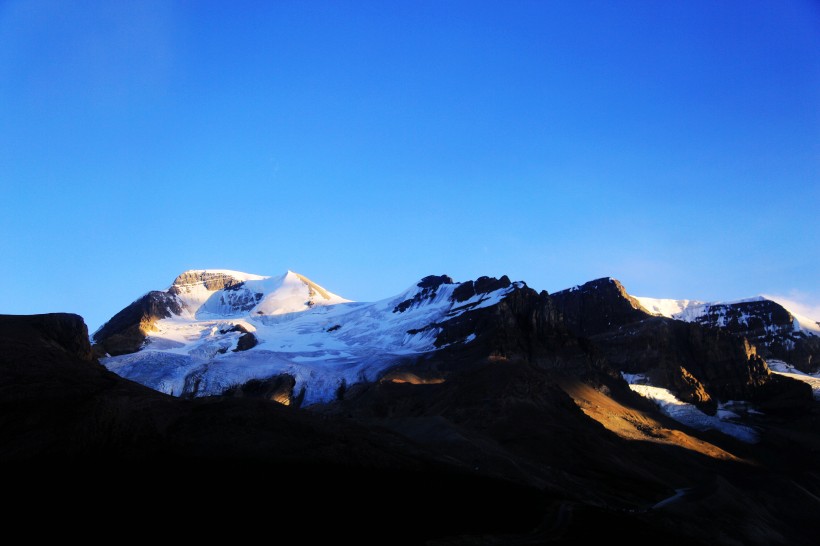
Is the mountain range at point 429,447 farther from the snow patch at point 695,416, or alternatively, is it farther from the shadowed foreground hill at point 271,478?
the snow patch at point 695,416

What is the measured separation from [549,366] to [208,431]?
124356mm

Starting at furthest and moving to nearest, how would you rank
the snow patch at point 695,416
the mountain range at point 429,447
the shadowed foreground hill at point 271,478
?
1. the snow patch at point 695,416
2. the mountain range at point 429,447
3. the shadowed foreground hill at point 271,478

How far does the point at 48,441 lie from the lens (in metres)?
44.9

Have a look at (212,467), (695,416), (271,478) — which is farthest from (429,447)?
(695,416)

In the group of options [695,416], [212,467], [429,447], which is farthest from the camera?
[695,416]

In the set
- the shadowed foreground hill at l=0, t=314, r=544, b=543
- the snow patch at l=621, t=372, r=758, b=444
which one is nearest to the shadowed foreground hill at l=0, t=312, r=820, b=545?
the shadowed foreground hill at l=0, t=314, r=544, b=543

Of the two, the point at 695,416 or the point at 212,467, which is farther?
the point at 695,416

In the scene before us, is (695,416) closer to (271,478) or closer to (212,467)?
(271,478)

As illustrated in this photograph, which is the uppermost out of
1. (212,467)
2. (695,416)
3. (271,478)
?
(695,416)

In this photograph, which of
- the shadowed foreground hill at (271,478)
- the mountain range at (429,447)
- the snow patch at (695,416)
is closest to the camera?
the shadowed foreground hill at (271,478)

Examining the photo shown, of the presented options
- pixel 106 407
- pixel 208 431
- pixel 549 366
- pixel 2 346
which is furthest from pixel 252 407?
pixel 549 366

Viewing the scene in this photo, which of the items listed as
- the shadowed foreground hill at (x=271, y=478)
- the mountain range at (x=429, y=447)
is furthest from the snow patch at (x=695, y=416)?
the shadowed foreground hill at (x=271, y=478)

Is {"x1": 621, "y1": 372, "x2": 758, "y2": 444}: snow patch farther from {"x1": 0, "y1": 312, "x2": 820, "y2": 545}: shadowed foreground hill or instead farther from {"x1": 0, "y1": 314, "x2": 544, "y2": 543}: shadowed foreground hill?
{"x1": 0, "y1": 314, "x2": 544, "y2": 543}: shadowed foreground hill

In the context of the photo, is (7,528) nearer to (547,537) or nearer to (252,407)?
(252,407)
